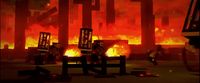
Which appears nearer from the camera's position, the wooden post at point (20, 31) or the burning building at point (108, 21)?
the wooden post at point (20, 31)

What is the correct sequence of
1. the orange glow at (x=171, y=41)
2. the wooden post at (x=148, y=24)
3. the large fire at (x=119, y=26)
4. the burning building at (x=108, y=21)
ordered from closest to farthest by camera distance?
the wooden post at (x=148, y=24) → the burning building at (x=108, y=21) → the large fire at (x=119, y=26) → the orange glow at (x=171, y=41)

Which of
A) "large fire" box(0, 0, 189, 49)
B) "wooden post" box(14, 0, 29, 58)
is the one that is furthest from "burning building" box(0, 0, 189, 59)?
"wooden post" box(14, 0, 29, 58)

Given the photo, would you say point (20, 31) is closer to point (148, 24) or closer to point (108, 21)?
point (108, 21)

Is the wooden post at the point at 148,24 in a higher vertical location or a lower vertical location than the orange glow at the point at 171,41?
higher

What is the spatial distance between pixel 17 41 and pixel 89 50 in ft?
62.3

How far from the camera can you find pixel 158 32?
48.0m

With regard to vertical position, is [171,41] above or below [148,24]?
below

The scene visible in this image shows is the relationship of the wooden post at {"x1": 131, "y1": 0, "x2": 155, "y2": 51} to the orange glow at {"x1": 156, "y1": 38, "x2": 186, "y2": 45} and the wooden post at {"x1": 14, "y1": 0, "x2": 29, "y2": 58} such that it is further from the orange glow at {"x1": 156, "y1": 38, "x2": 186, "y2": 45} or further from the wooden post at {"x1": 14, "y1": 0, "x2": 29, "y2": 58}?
the wooden post at {"x1": 14, "y1": 0, "x2": 29, "y2": 58}

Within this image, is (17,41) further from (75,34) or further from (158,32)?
(158,32)

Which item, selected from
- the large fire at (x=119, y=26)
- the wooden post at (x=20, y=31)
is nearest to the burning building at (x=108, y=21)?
the large fire at (x=119, y=26)

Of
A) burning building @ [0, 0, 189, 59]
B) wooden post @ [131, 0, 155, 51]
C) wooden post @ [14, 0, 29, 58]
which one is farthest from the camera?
burning building @ [0, 0, 189, 59]

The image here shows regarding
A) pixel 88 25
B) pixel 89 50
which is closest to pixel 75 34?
pixel 88 25

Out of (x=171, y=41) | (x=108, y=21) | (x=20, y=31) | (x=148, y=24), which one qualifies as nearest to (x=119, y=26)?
(x=108, y=21)

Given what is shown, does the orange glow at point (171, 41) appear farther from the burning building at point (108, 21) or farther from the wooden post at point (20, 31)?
the wooden post at point (20, 31)
